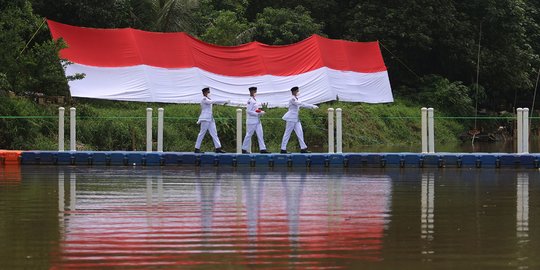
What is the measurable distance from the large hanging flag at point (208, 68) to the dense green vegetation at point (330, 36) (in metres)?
0.67

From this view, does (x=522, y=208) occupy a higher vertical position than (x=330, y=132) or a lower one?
lower

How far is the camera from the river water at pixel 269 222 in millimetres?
A: 9266

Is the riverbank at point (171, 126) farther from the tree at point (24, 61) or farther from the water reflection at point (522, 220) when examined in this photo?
the water reflection at point (522, 220)

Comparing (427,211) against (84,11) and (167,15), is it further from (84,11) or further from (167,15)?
(167,15)

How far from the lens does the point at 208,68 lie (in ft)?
113

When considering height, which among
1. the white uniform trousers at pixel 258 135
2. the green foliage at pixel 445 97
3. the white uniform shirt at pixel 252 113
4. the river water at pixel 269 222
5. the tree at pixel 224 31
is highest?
the tree at pixel 224 31

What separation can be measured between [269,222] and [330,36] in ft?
118

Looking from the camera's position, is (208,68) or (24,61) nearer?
(24,61)

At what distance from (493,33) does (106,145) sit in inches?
1051

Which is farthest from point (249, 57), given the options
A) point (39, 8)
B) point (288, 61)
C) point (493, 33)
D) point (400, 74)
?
point (493, 33)

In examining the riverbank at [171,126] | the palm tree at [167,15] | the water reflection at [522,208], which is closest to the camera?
the water reflection at [522,208]

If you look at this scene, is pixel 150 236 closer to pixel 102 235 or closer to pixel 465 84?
pixel 102 235

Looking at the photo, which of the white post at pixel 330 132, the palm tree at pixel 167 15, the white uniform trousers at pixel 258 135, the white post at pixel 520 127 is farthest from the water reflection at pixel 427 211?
the palm tree at pixel 167 15

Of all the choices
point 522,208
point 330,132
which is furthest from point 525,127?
point 522,208
